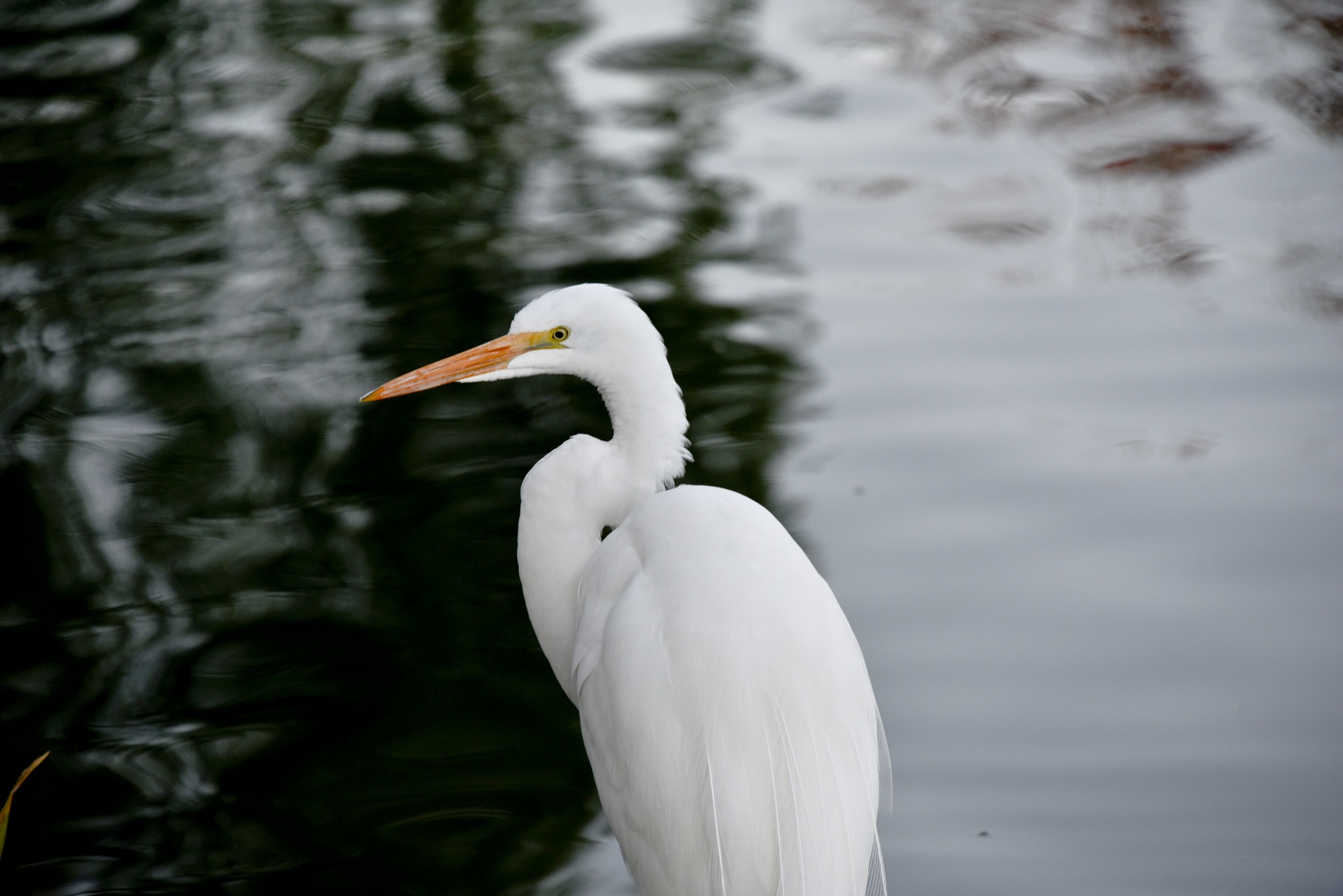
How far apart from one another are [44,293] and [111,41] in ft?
6.38

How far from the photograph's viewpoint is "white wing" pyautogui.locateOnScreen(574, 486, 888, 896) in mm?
1540

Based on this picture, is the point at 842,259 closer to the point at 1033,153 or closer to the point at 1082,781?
the point at 1033,153

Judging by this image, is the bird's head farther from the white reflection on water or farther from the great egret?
the white reflection on water

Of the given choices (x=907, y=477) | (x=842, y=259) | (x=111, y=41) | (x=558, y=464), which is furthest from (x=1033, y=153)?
(x=111, y=41)

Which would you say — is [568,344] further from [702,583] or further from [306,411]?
[306,411]

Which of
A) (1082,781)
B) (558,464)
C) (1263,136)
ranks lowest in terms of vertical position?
(1082,781)

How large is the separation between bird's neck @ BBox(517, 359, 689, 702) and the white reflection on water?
0.43 meters

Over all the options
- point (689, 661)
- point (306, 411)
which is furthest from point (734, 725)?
point (306, 411)

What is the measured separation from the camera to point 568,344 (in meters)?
1.77

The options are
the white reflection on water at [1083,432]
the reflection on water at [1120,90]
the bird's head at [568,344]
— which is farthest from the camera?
the reflection on water at [1120,90]

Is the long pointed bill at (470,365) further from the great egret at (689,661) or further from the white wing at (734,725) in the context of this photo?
the white wing at (734,725)

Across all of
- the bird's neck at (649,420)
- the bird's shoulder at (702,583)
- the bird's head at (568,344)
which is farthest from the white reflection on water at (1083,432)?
the bird's head at (568,344)

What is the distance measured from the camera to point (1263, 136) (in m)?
4.02

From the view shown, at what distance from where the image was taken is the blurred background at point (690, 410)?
2.05m
